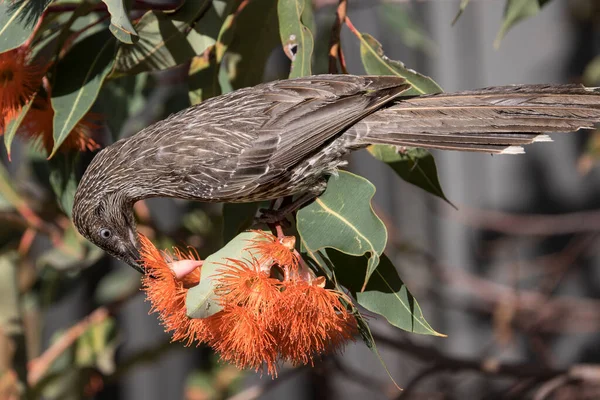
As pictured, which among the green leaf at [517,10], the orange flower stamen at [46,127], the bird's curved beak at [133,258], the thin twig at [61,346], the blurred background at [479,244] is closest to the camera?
the orange flower stamen at [46,127]

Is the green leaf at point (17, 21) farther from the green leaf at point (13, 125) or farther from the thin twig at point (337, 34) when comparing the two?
the thin twig at point (337, 34)

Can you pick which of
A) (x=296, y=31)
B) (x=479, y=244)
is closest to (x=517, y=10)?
(x=296, y=31)

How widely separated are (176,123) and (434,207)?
3629mm

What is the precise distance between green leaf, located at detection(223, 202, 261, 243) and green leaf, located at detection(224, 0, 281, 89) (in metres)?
0.48

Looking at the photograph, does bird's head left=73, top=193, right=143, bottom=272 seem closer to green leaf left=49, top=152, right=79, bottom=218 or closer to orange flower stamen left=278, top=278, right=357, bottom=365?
green leaf left=49, top=152, right=79, bottom=218

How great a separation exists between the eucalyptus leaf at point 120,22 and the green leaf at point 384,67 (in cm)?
→ 91

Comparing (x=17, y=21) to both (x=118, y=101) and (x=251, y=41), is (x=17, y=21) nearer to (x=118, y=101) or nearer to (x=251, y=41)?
(x=118, y=101)

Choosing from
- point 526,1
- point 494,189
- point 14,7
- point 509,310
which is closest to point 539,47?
point 494,189

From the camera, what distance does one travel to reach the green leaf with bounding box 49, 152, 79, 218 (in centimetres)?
248

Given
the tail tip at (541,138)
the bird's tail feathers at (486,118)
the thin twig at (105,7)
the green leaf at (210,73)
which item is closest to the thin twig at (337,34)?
the bird's tail feathers at (486,118)

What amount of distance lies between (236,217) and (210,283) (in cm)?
56

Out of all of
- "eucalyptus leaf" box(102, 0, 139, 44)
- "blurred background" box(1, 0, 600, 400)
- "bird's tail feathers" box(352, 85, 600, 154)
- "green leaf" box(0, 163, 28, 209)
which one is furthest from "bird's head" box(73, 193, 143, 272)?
"blurred background" box(1, 0, 600, 400)

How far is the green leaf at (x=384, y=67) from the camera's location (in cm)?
241

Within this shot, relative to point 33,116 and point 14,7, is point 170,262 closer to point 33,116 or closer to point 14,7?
point 33,116
